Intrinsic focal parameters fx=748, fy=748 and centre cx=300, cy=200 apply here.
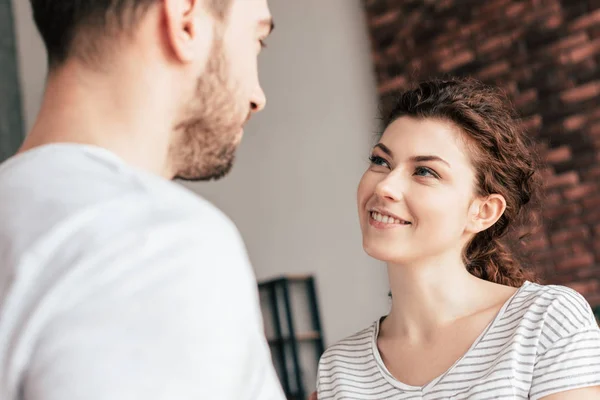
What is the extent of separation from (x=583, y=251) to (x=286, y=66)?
259 centimetres

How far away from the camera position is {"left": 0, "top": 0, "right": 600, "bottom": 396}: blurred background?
4234 millimetres

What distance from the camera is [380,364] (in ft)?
5.66

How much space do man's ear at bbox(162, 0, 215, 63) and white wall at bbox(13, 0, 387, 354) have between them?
430 cm

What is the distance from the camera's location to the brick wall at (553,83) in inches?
164

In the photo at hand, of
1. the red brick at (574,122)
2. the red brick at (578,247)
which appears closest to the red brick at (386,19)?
the red brick at (574,122)

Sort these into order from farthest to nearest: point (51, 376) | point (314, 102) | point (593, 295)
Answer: point (314, 102)
point (593, 295)
point (51, 376)

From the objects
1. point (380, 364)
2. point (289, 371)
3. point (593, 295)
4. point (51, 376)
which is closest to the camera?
point (51, 376)

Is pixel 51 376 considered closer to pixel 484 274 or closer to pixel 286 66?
pixel 484 274

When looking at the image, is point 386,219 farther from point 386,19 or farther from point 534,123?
point 386,19

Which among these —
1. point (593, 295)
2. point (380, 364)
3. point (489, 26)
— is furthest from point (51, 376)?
point (489, 26)

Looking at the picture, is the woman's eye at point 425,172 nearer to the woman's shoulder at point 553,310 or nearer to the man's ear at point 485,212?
the man's ear at point 485,212

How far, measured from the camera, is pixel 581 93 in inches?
166

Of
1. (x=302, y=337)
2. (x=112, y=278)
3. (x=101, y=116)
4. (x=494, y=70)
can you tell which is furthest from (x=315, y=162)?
(x=112, y=278)

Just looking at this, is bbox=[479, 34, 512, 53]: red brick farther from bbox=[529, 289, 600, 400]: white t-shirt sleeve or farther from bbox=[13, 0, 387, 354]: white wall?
bbox=[529, 289, 600, 400]: white t-shirt sleeve
